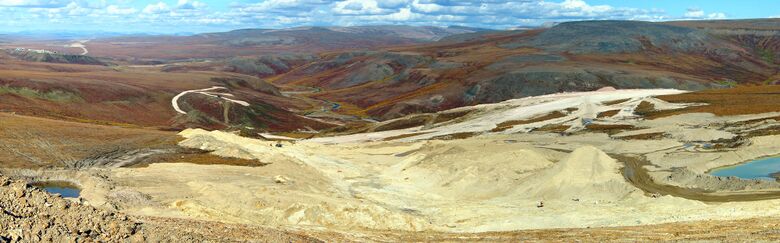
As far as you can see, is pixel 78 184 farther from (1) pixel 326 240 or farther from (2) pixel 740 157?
(2) pixel 740 157

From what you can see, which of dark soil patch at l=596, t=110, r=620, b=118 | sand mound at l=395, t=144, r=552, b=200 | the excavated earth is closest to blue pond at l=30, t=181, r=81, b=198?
the excavated earth

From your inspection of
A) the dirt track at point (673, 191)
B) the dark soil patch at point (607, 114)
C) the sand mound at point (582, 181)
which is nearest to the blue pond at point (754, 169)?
the dirt track at point (673, 191)

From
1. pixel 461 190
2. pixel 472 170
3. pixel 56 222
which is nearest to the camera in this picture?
pixel 56 222

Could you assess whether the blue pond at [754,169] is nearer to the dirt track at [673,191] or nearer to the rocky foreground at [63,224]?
the dirt track at [673,191]

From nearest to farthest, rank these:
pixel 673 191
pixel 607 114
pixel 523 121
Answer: pixel 673 191 → pixel 607 114 → pixel 523 121

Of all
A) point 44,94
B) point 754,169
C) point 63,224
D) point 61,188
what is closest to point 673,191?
point 754,169

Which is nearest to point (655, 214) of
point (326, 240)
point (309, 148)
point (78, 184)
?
point (326, 240)

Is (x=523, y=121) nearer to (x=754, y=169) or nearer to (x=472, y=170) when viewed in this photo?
(x=472, y=170)
